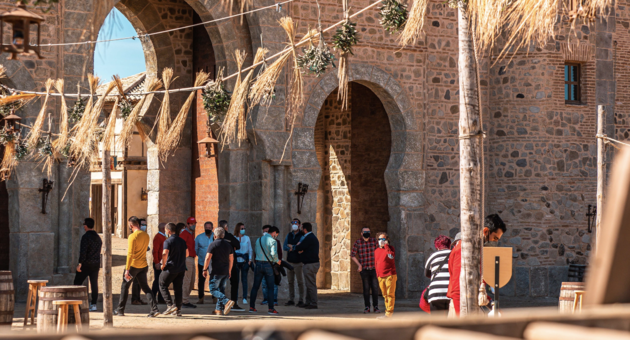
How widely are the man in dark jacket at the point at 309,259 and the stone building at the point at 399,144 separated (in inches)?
41.6

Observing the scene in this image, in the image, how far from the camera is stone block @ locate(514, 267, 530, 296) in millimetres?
16562

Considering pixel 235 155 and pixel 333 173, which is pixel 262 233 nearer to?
pixel 235 155

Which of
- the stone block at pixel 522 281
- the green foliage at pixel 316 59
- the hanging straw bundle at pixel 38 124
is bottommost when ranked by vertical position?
the stone block at pixel 522 281

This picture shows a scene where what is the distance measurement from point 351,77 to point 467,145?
325 inches

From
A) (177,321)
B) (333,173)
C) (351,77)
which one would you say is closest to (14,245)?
(177,321)

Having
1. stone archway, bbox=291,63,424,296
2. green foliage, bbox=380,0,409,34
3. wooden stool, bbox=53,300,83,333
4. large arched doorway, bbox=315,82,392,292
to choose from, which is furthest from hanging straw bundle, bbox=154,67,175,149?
large arched doorway, bbox=315,82,392,292

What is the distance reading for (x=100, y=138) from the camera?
1043 centimetres

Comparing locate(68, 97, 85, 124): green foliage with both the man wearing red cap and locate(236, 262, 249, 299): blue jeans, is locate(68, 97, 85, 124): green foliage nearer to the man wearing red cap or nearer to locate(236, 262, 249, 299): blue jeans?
the man wearing red cap

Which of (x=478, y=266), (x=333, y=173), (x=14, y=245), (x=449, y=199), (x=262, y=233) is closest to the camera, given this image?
(x=478, y=266)

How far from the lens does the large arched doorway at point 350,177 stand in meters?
17.2

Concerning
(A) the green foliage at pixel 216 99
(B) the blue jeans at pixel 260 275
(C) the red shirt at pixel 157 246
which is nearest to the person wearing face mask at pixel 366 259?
(B) the blue jeans at pixel 260 275

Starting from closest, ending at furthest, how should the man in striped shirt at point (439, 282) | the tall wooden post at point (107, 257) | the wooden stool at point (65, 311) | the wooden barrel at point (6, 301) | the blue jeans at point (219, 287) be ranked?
the man in striped shirt at point (439, 282), the wooden stool at point (65, 311), the wooden barrel at point (6, 301), the tall wooden post at point (107, 257), the blue jeans at point (219, 287)

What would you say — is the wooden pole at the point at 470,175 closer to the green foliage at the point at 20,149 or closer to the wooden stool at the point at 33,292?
the wooden stool at the point at 33,292

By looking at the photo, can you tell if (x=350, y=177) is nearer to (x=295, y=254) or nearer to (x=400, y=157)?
(x=400, y=157)
